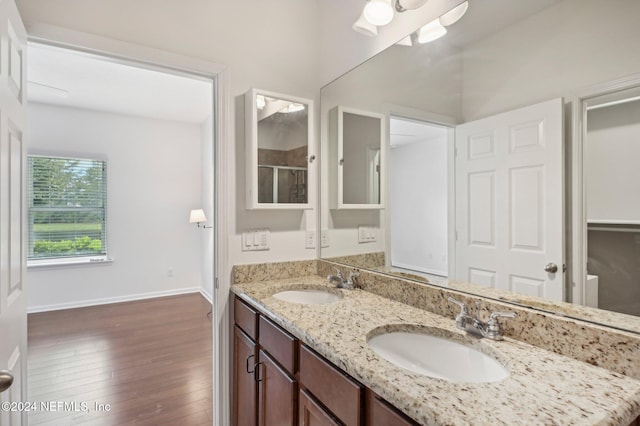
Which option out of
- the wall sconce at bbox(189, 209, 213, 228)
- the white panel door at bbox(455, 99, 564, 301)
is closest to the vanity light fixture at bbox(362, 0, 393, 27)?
the white panel door at bbox(455, 99, 564, 301)

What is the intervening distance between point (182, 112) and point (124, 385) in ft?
11.3

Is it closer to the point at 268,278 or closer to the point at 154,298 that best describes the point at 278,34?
the point at 268,278

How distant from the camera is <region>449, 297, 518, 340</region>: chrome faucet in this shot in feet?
3.40

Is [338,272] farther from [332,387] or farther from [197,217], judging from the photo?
[197,217]

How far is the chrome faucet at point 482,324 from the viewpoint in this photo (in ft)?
3.40

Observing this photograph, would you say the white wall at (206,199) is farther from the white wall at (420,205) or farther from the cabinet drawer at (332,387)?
the cabinet drawer at (332,387)

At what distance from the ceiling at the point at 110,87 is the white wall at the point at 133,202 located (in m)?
0.29

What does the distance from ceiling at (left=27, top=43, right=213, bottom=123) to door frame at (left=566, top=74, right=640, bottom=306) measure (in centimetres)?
271

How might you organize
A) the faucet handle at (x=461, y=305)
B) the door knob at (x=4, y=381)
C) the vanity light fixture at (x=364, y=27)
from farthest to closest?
1. the vanity light fixture at (x=364, y=27)
2. the faucet handle at (x=461, y=305)
3. the door knob at (x=4, y=381)

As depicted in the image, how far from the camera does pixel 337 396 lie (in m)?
0.94

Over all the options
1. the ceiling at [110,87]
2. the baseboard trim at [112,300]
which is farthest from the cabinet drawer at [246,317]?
the baseboard trim at [112,300]

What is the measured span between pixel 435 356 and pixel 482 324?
0.19 meters

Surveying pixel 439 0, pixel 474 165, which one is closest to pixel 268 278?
pixel 474 165

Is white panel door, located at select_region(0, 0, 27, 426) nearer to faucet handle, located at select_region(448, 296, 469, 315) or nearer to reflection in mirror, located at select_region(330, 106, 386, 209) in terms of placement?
faucet handle, located at select_region(448, 296, 469, 315)
